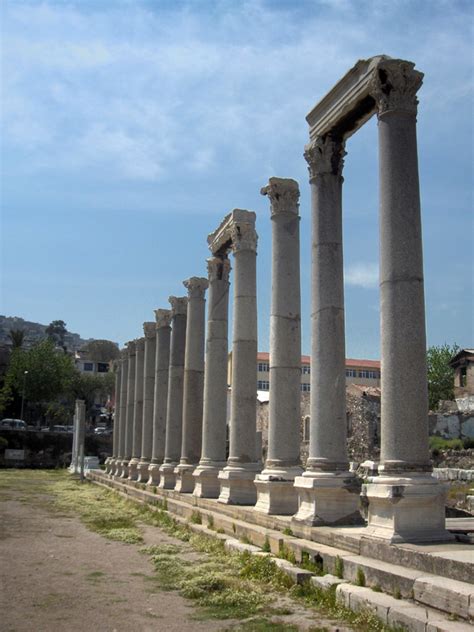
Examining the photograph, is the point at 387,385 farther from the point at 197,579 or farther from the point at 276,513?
the point at 276,513

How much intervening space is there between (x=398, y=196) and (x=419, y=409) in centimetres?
319

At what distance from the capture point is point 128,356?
3928cm

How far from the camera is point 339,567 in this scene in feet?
31.0

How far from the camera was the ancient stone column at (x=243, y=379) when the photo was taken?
1750cm

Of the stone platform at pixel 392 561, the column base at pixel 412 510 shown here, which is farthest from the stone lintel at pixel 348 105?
the stone platform at pixel 392 561

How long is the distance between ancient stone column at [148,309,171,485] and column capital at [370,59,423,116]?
1979 centimetres

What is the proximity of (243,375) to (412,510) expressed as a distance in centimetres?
888

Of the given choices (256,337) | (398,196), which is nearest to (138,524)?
(256,337)

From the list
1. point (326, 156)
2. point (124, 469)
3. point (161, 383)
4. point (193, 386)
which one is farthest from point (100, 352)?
point (326, 156)

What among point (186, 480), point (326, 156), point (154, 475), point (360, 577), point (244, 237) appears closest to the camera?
point (360, 577)

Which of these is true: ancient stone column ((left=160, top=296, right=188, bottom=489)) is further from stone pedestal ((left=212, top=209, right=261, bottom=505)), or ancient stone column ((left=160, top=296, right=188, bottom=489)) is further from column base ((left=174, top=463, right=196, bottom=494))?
stone pedestal ((left=212, top=209, right=261, bottom=505))

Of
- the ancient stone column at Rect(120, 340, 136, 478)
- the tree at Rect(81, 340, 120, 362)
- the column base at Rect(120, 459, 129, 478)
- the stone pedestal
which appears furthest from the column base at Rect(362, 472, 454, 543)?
the tree at Rect(81, 340, 120, 362)

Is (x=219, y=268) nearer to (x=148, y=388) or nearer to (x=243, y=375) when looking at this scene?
(x=243, y=375)

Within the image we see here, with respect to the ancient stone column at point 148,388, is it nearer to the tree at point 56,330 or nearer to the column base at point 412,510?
the column base at point 412,510
